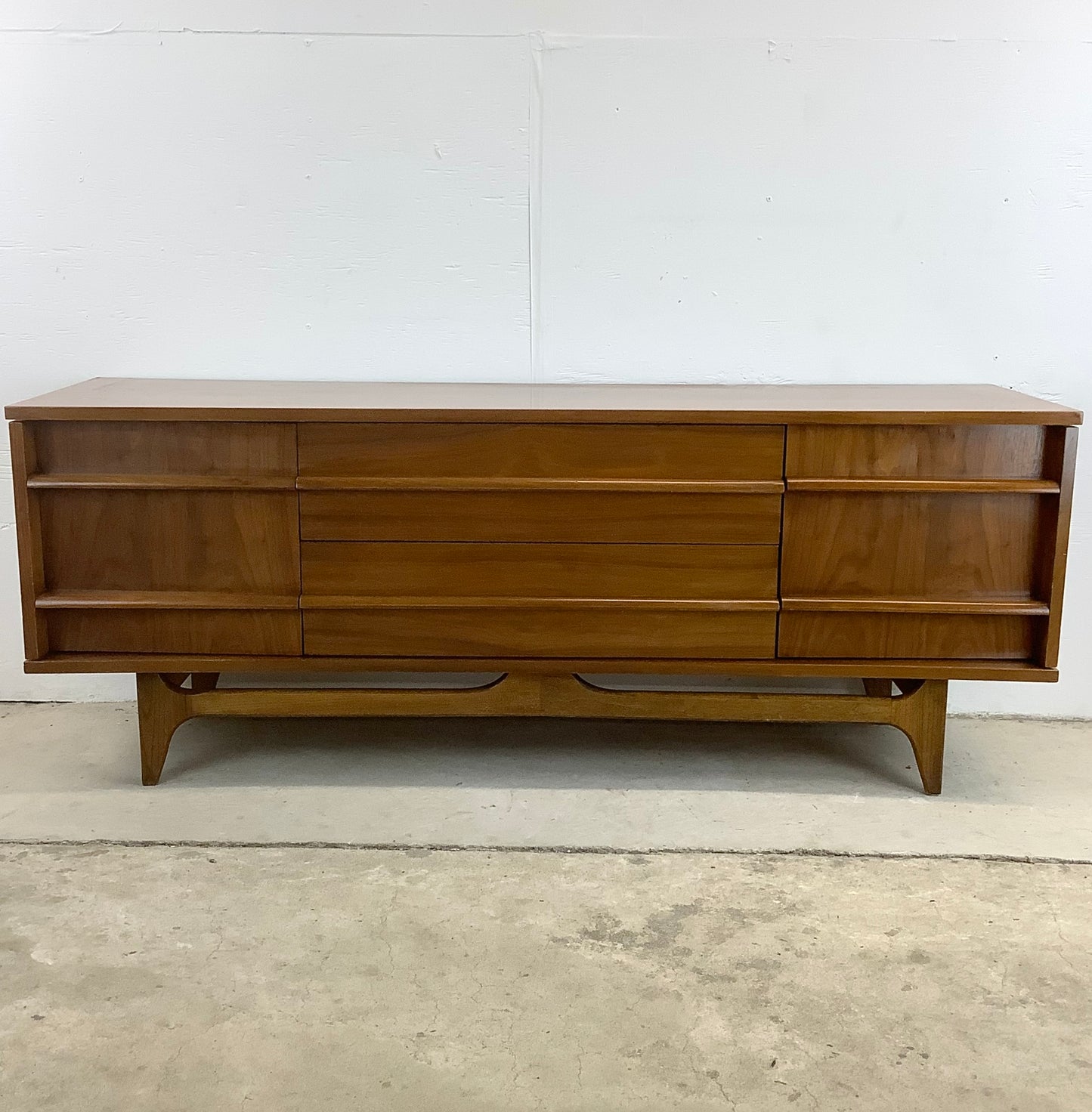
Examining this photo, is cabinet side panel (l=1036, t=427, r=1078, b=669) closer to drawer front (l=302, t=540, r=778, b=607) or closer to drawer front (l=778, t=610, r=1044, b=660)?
drawer front (l=778, t=610, r=1044, b=660)

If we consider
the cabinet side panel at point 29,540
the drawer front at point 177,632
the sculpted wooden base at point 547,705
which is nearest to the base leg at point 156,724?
the sculpted wooden base at point 547,705

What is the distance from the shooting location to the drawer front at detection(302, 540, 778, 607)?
8.74ft

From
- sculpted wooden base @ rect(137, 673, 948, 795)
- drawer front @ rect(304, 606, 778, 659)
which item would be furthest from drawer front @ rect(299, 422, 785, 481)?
sculpted wooden base @ rect(137, 673, 948, 795)

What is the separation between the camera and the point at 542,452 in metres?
2.61

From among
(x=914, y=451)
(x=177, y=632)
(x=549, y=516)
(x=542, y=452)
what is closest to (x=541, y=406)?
(x=542, y=452)

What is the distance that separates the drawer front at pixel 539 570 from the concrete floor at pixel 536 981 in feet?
1.92

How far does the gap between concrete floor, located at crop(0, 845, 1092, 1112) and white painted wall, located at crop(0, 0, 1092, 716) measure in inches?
54.7

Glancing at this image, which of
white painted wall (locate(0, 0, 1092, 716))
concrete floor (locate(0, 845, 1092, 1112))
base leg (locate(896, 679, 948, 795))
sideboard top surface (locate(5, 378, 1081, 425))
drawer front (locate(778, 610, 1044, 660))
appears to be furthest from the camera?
white painted wall (locate(0, 0, 1092, 716))

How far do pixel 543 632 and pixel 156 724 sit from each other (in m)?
0.96

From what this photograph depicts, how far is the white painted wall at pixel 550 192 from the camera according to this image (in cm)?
303

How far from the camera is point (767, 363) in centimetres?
319

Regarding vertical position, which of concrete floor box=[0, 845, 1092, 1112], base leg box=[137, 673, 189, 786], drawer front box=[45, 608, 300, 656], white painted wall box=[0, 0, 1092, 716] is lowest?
concrete floor box=[0, 845, 1092, 1112]

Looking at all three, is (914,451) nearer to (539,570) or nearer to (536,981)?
(539,570)

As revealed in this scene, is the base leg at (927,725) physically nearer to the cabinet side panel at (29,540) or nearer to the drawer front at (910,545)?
the drawer front at (910,545)
